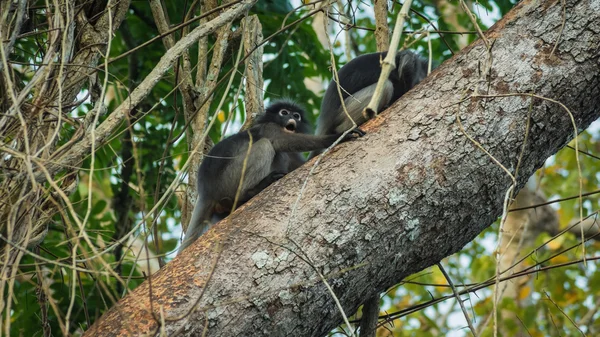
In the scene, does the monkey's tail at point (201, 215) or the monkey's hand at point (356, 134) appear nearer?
the monkey's hand at point (356, 134)

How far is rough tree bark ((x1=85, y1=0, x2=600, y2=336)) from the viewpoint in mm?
2609

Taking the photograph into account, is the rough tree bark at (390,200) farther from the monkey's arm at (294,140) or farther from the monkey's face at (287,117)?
the monkey's face at (287,117)

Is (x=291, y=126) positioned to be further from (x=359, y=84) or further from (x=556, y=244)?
(x=556, y=244)

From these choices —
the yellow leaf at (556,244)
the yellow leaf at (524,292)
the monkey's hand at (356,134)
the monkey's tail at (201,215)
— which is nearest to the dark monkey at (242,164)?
the monkey's tail at (201,215)

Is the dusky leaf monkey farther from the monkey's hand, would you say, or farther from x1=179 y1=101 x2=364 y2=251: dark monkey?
the monkey's hand

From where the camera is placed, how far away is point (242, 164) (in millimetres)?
4500

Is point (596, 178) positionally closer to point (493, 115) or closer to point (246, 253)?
point (493, 115)

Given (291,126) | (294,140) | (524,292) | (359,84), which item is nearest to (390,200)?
(294,140)

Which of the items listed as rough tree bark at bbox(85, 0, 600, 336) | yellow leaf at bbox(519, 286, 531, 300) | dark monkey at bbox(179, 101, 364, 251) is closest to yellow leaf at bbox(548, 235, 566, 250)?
yellow leaf at bbox(519, 286, 531, 300)

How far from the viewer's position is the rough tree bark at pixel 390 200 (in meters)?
2.61

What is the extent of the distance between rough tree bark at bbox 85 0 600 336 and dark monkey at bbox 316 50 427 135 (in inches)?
75.5

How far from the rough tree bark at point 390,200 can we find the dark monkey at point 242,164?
1.48 metres

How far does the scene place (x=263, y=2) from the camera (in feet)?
19.1

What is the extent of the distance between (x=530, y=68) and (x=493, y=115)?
0.98 ft
